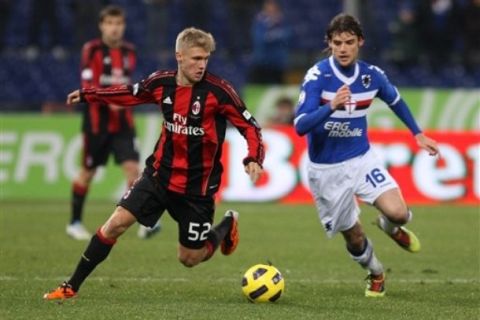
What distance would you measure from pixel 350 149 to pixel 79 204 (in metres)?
4.85

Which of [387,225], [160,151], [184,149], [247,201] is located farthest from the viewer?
[247,201]

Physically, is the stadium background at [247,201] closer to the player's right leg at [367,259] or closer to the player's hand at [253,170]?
the player's right leg at [367,259]

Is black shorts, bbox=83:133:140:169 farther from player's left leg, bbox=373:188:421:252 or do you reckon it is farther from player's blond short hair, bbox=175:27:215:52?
player's blond short hair, bbox=175:27:215:52

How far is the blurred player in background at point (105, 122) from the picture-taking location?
12.9 meters

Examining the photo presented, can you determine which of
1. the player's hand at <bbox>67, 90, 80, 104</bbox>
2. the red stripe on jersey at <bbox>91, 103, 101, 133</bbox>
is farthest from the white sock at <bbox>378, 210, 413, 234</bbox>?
the red stripe on jersey at <bbox>91, 103, 101, 133</bbox>

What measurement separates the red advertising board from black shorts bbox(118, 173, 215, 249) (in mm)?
8391

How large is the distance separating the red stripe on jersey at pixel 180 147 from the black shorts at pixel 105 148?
4.65 metres

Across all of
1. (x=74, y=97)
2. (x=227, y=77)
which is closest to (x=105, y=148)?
(x=74, y=97)

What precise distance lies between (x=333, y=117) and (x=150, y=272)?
2381 mm

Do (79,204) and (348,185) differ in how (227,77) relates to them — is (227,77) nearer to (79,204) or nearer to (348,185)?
(79,204)

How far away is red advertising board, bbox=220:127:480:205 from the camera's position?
56.0 ft

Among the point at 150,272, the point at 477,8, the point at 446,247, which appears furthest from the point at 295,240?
the point at 477,8

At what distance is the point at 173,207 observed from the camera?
340 inches

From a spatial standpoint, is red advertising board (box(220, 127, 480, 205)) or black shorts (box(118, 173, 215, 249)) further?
red advertising board (box(220, 127, 480, 205))
